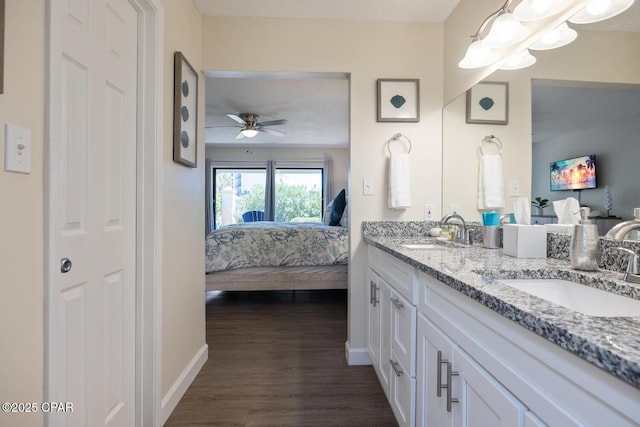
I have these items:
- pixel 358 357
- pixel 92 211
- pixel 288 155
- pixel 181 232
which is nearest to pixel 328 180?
pixel 288 155

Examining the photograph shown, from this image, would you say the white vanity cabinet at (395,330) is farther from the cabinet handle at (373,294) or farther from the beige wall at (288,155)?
the beige wall at (288,155)

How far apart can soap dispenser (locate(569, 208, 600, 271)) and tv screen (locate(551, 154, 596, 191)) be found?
210 mm

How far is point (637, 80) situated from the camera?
105cm

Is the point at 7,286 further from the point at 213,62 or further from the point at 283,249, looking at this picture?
the point at 283,249

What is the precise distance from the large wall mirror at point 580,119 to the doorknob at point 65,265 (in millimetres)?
1822

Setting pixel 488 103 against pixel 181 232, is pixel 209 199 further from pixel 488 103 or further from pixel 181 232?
pixel 488 103

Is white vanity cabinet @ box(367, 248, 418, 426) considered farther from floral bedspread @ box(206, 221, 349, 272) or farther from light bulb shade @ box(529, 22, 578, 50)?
floral bedspread @ box(206, 221, 349, 272)

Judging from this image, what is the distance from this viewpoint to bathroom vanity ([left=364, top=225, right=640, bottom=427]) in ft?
1.66

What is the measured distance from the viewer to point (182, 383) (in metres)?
1.86

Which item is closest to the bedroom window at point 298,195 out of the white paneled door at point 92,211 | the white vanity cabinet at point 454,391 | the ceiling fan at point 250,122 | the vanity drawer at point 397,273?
the ceiling fan at point 250,122

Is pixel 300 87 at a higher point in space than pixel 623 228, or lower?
higher

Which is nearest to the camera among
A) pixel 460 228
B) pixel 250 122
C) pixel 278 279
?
pixel 460 228

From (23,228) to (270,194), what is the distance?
5.85 metres

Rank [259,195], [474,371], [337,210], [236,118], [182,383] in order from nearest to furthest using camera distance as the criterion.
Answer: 1. [474,371]
2. [182,383]
3. [337,210]
4. [236,118]
5. [259,195]
